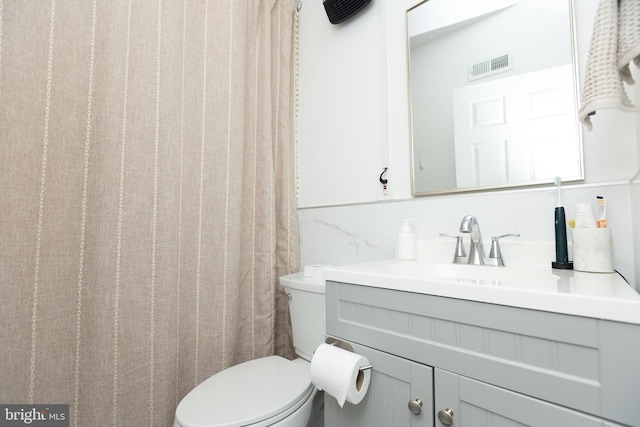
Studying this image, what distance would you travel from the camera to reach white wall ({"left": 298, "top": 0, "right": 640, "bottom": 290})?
2.52 feet

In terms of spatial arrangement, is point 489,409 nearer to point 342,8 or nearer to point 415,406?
point 415,406

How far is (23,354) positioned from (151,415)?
1.38 ft

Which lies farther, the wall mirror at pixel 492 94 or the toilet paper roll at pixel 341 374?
the wall mirror at pixel 492 94

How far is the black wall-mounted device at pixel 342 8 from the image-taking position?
1.29 metres

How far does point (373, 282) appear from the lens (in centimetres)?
73

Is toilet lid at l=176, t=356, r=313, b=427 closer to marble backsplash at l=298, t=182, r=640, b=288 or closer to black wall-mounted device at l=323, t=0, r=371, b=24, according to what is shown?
marble backsplash at l=298, t=182, r=640, b=288

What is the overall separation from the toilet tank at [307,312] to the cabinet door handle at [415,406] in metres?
0.50

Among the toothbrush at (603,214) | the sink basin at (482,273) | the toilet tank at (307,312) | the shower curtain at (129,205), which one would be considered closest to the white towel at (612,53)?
the toothbrush at (603,214)

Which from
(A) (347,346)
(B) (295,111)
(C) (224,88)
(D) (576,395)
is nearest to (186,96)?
(C) (224,88)

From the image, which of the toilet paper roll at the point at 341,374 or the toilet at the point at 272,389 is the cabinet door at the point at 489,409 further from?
the toilet at the point at 272,389

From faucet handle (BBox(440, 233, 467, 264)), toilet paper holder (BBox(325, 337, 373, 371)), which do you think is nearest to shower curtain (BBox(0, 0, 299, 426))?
toilet paper holder (BBox(325, 337, 373, 371))

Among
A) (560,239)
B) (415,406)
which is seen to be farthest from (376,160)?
(415,406)

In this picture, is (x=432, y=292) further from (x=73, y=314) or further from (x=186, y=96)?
(x=186, y=96)

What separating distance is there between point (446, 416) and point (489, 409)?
0.28 feet
